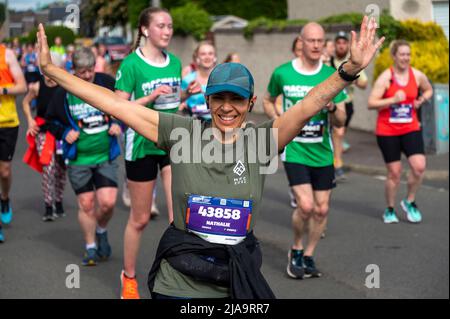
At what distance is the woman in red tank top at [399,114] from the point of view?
9.52 metres

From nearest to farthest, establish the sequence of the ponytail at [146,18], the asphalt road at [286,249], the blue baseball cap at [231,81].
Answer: the blue baseball cap at [231,81], the ponytail at [146,18], the asphalt road at [286,249]

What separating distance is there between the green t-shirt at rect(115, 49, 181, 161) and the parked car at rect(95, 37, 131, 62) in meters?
32.1

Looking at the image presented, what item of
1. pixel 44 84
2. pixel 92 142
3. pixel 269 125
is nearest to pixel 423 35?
pixel 44 84

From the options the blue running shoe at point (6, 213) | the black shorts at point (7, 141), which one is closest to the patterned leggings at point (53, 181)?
the blue running shoe at point (6, 213)

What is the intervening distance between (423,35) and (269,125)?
1287cm

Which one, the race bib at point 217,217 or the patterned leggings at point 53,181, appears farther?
the patterned leggings at point 53,181

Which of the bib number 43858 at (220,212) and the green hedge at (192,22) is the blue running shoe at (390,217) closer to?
the bib number 43858 at (220,212)

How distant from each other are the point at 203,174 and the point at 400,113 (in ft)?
19.7

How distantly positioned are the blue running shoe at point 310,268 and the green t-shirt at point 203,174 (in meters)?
3.63

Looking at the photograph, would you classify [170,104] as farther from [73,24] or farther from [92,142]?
[73,24]

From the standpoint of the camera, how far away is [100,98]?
3.91m

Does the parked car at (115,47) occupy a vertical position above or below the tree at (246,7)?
below
